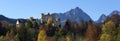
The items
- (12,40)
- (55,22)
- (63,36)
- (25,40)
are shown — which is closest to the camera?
(12,40)

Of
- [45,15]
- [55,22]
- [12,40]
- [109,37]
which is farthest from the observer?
[45,15]

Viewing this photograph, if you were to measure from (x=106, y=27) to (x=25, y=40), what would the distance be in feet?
76.8

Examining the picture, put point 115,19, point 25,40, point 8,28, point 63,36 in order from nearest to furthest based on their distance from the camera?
1. point 25,40
2. point 63,36
3. point 8,28
4. point 115,19

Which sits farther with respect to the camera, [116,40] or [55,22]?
[55,22]

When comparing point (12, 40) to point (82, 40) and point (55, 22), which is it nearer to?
point (82, 40)

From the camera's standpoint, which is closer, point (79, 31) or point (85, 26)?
point (79, 31)

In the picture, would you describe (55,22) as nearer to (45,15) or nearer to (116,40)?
(45,15)

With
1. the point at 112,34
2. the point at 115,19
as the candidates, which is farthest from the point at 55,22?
the point at 112,34

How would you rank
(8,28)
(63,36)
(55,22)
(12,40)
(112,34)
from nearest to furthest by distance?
(112,34), (12,40), (63,36), (8,28), (55,22)

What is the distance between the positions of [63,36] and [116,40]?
31.4 meters

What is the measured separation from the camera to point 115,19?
440ft

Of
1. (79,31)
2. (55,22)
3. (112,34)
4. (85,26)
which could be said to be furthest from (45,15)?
(112,34)

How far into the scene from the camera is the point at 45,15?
539 feet

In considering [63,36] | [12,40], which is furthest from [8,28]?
[12,40]
